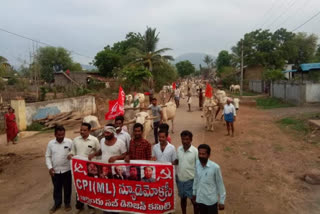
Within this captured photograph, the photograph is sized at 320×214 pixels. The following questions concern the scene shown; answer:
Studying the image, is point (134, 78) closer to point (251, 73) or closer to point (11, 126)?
point (11, 126)

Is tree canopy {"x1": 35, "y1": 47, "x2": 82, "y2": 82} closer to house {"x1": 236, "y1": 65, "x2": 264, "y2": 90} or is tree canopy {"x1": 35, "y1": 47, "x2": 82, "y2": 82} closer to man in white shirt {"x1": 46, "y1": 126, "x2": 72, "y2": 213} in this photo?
house {"x1": 236, "y1": 65, "x2": 264, "y2": 90}

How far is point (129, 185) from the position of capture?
3998mm

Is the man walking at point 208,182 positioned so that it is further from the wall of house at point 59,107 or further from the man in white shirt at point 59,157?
the wall of house at point 59,107

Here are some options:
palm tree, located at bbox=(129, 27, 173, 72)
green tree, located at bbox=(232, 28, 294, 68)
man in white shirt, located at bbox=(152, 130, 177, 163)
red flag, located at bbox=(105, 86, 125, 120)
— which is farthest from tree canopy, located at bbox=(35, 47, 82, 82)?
man in white shirt, located at bbox=(152, 130, 177, 163)

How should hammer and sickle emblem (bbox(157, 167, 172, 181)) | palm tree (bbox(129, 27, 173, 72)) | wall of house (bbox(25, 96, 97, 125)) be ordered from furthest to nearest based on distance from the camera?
1. palm tree (bbox(129, 27, 173, 72))
2. wall of house (bbox(25, 96, 97, 125))
3. hammer and sickle emblem (bbox(157, 167, 172, 181))

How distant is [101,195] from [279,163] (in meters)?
5.12

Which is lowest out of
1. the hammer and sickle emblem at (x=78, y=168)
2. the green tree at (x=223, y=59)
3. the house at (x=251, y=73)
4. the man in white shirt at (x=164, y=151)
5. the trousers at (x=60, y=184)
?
the trousers at (x=60, y=184)

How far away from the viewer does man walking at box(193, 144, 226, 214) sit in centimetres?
329

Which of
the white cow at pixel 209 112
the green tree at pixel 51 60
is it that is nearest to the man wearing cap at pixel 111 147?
the white cow at pixel 209 112

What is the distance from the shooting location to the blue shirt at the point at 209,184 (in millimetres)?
3299

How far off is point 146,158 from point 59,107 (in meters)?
12.6

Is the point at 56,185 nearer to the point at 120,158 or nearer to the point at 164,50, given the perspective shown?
the point at 120,158

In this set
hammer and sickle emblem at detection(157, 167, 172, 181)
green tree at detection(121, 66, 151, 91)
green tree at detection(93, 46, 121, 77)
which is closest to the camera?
hammer and sickle emblem at detection(157, 167, 172, 181)

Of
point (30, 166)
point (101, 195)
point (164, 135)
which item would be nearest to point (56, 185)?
point (101, 195)
